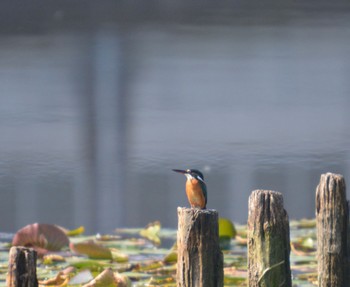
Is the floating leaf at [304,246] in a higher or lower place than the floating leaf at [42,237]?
lower

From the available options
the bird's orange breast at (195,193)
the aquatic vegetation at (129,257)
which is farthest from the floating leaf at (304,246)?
the bird's orange breast at (195,193)

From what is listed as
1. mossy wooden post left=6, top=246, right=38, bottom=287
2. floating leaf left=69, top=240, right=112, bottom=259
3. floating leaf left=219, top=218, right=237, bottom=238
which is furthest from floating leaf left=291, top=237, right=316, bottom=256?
mossy wooden post left=6, top=246, right=38, bottom=287

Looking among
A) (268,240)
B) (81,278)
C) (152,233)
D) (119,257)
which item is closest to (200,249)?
(268,240)

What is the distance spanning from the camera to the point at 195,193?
11.1ft

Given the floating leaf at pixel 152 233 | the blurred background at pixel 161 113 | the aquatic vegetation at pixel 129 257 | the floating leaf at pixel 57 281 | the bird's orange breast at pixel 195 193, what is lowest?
the floating leaf at pixel 57 281

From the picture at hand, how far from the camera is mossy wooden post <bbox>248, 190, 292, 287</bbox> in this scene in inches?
95.7

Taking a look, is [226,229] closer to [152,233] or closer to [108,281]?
[152,233]

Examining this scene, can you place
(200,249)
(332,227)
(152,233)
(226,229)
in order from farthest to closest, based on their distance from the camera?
(152,233) → (226,229) → (332,227) → (200,249)

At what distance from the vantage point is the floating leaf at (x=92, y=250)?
4.02 meters

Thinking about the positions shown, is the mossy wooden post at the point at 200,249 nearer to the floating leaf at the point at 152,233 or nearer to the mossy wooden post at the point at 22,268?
the mossy wooden post at the point at 22,268

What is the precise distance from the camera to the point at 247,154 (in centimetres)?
662

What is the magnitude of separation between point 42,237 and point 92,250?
236 millimetres

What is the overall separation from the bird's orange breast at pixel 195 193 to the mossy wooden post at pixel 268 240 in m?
0.88

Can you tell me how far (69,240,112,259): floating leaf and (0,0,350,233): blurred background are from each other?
879 millimetres
